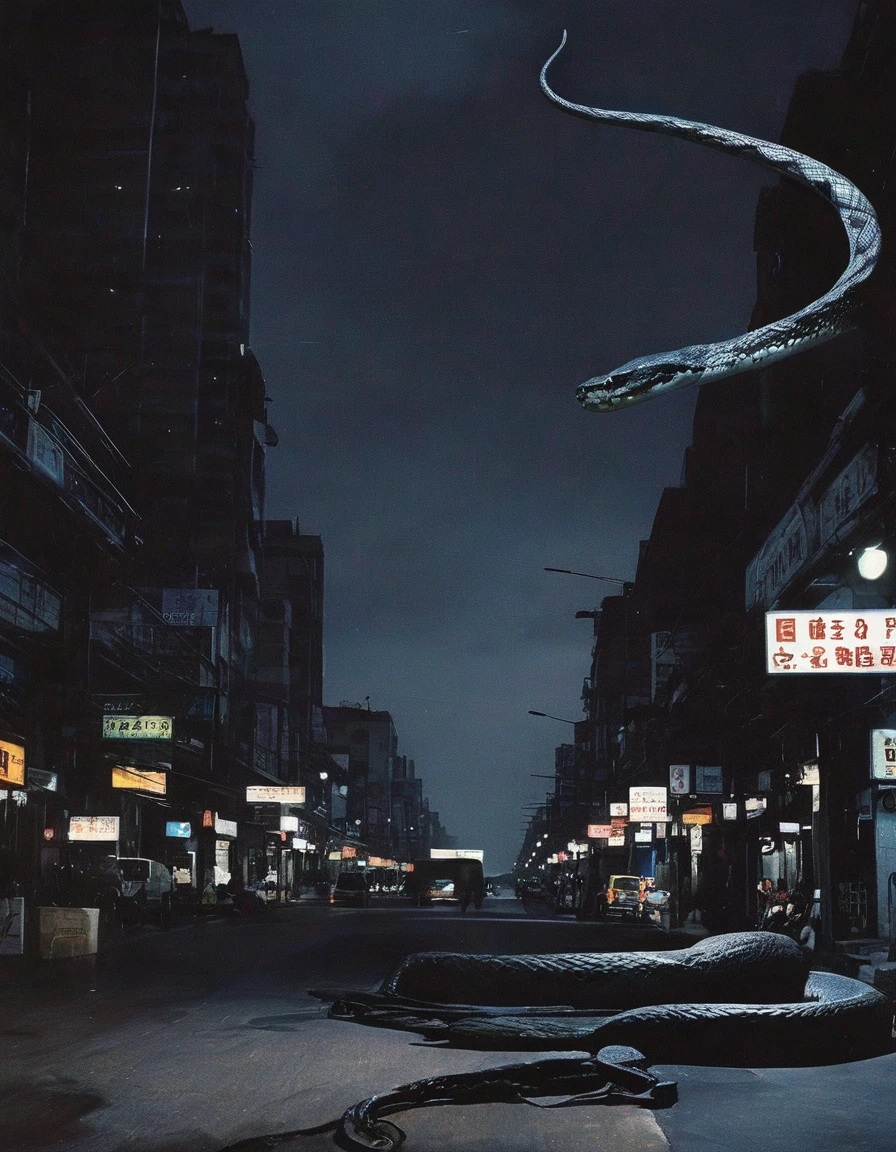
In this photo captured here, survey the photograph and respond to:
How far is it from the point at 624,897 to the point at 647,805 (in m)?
7.06

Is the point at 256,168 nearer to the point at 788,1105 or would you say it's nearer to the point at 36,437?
the point at 36,437

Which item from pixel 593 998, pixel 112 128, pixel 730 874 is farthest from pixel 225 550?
pixel 593 998

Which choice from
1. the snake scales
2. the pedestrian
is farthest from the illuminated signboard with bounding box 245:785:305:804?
the snake scales

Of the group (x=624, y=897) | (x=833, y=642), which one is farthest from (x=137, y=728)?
(x=624, y=897)

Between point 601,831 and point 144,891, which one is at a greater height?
point 601,831

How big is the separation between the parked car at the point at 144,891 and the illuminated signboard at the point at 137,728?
5.74m

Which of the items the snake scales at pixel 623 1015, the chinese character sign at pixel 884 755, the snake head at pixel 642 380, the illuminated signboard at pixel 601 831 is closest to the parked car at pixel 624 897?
the illuminated signboard at pixel 601 831

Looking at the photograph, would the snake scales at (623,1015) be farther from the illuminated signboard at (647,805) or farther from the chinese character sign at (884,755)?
the illuminated signboard at (647,805)

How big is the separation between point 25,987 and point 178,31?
68.9 meters

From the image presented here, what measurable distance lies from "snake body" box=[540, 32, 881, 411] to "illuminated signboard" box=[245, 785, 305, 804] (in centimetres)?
7066

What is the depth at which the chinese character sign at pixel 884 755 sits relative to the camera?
82.4 feet

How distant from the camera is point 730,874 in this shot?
4912 cm

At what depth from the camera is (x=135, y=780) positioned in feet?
152

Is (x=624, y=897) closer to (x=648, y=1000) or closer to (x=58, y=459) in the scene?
(x=58, y=459)
